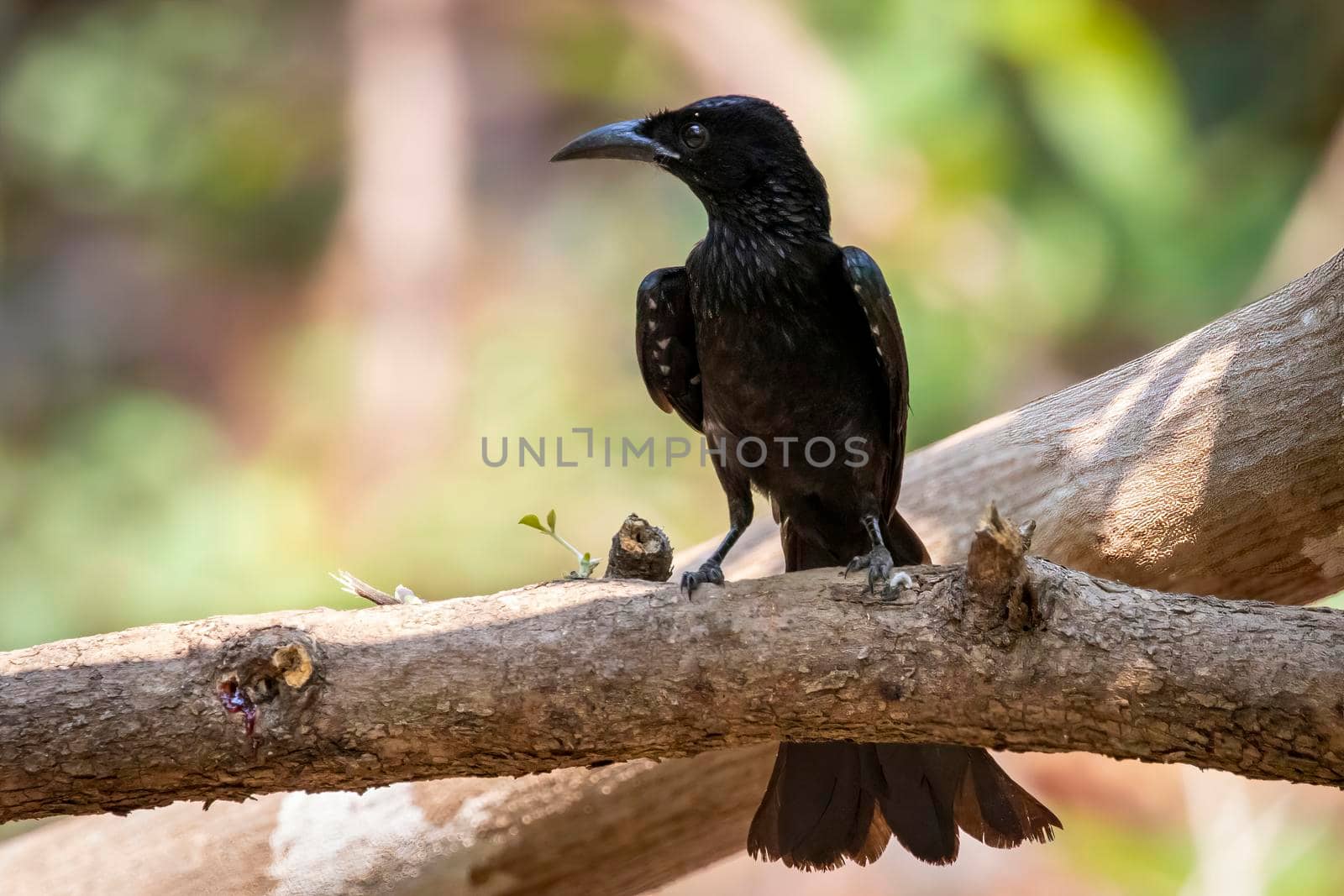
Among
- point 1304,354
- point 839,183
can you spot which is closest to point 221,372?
point 839,183

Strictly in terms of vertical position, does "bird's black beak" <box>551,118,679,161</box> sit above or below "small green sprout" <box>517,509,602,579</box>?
above

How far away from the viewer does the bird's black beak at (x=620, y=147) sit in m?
3.50

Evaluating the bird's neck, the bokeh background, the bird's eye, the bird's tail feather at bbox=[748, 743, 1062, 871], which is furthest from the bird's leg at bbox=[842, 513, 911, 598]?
the bokeh background

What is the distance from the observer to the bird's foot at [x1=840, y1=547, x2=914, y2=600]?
2373 millimetres

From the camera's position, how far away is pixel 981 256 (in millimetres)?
7750

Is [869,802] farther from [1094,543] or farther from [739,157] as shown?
[739,157]

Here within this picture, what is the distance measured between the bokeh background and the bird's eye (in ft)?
13.7

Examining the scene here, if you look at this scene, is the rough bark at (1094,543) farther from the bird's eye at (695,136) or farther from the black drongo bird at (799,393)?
the bird's eye at (695,136)

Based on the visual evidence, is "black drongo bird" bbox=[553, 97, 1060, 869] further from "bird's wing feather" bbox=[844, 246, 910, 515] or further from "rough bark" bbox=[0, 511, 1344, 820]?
"rough bark" bbox=[0, 511, 1344, 820]

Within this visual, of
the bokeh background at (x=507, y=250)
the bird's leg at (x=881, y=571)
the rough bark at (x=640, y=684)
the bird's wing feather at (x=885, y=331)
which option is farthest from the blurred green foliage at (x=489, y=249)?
the rough bark at (x=640, y=684)

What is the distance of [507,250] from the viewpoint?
9.52 metres

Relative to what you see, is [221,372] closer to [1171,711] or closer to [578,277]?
[578,277]

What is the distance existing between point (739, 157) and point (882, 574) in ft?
4.90

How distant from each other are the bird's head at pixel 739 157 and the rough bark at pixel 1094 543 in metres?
0.99
